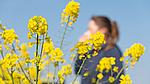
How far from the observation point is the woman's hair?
18.6 feet

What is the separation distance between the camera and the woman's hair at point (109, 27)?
5.68 meters

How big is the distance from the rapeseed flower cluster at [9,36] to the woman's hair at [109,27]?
2.86 m

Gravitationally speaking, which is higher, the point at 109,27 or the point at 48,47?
the point at 48,47

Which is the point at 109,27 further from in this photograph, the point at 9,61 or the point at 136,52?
the point at 9,61

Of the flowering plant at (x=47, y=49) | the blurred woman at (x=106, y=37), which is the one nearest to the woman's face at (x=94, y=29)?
the blurred woman at (x=106, y=37)

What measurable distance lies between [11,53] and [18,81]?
0.50 metres

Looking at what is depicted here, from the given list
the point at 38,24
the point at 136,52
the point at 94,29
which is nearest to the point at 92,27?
the point at 94,29

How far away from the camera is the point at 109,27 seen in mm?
5867

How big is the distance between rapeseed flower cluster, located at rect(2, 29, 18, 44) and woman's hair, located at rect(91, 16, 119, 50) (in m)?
2.86

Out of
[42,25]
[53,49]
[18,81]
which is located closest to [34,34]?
[42,25]

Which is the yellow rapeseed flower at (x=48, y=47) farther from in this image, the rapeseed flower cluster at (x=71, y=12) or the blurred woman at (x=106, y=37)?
the blurred woman at (x=106, y=37)

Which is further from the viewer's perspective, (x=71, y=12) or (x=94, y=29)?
(x=94, y=29)

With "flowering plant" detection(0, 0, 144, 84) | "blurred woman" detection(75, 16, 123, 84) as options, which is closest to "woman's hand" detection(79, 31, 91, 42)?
"blurred woman" detection(75, 16, 123, 84)

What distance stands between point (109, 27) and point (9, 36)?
3.17 metres
